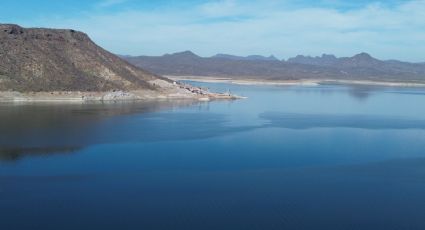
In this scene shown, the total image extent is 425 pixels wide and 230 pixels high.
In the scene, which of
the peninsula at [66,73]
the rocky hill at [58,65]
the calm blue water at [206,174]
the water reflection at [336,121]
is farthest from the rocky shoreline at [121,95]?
the water reflection at [336,121]

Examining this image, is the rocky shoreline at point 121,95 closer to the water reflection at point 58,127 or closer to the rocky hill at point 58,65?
the rocky hill at point 58,65

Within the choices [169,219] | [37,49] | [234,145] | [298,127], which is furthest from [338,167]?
[37,49]

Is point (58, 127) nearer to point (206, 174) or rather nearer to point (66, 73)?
point (206, 174)

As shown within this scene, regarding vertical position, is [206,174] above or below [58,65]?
below

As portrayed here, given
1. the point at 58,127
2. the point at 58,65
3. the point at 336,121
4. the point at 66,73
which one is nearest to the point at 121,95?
the point at 66,73

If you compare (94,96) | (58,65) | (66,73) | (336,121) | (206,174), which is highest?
(58,65)

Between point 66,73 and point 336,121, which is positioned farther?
point 66,73
